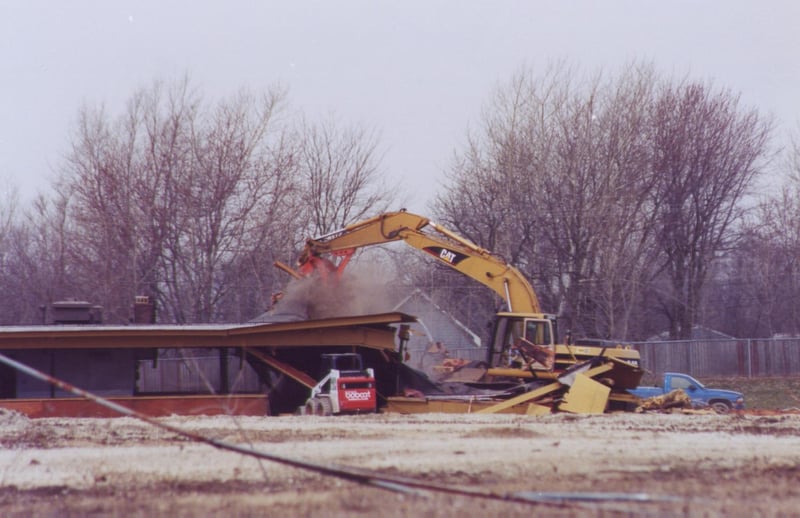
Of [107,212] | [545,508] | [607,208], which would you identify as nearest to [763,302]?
[607,208]

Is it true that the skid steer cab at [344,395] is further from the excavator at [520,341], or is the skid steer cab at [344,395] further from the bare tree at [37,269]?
the bare tree at [37,269]

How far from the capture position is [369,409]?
2214 cm

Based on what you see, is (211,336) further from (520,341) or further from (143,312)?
(520,341)

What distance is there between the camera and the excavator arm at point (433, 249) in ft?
84.0

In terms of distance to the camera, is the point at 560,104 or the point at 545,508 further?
→ the point at 560,104

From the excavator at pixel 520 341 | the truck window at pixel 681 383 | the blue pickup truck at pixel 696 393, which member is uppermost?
the excavator at pixel 520 341

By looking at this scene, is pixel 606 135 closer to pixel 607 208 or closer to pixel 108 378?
pixel 607 208

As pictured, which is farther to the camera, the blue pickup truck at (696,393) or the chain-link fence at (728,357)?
the chain-link fence at (728,357)

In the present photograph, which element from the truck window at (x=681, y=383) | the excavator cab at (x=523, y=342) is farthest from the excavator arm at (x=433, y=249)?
the truck window at (x=681, y=383)

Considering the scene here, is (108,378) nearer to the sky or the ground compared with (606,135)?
nearer to the ground

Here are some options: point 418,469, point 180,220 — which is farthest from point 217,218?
point 418,469

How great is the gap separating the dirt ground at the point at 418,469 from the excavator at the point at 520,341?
17.4 ft

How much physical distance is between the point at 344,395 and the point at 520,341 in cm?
456

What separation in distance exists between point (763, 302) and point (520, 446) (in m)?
49.8
